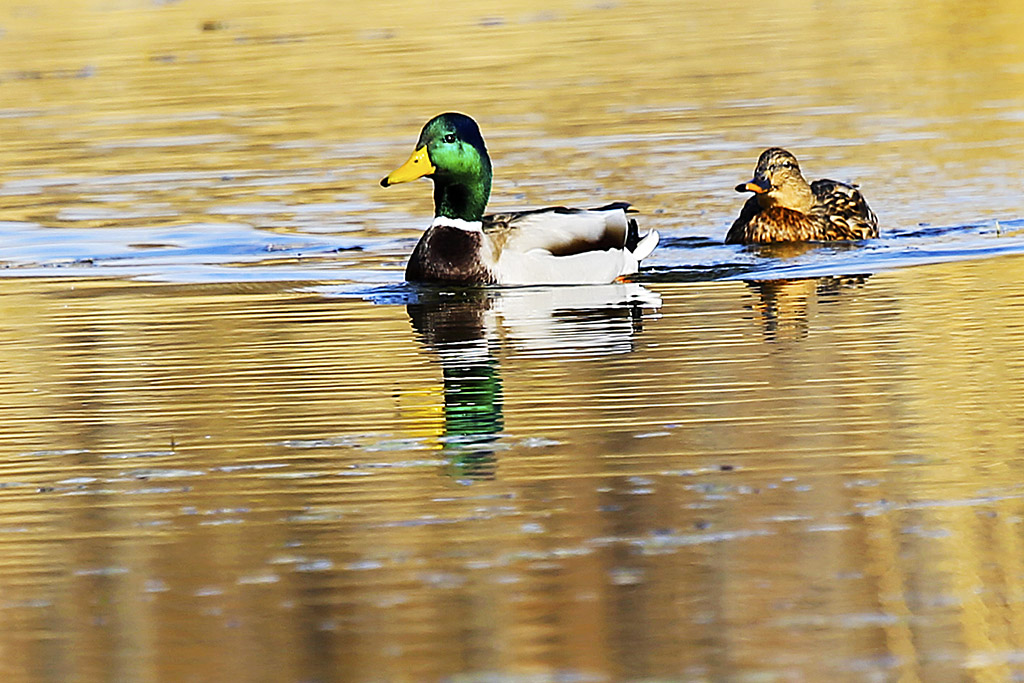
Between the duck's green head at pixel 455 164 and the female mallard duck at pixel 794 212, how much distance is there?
1928 mm

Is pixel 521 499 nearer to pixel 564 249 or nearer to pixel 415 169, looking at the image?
pixel 564 249

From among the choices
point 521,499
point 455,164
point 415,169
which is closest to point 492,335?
point 415,169

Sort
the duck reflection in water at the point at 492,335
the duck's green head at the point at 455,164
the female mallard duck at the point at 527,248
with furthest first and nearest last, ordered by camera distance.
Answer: the duck's green head at the point at 455,164, the female mallard duck at the point at 527,248, the duck reflection in water at the point at 492,335

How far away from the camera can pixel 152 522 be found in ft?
23.1

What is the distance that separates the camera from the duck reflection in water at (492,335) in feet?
26.8

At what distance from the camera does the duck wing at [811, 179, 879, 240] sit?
570 inches

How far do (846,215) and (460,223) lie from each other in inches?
113

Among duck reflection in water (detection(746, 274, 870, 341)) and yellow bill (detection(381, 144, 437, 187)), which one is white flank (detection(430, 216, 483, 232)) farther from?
duck reflection in water (detection(746, 274, 870, 341))

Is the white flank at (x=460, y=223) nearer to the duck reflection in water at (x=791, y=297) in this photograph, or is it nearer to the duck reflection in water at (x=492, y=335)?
the duck reflection in water at (x=492, y=335)

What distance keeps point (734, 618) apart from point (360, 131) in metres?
16.2

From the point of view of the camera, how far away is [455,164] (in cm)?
1347

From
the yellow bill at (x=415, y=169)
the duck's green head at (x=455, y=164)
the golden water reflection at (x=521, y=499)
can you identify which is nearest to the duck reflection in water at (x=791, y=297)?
the golden water reflection at (x=521, y=499)

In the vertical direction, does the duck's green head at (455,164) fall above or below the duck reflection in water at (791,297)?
above

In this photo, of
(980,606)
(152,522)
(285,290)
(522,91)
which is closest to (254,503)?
(152,522)
